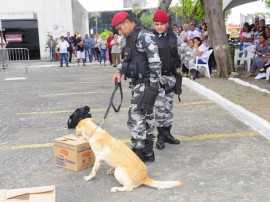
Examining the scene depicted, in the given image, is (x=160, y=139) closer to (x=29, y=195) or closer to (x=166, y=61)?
(x=166, y=61)

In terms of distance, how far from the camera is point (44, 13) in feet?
79.3

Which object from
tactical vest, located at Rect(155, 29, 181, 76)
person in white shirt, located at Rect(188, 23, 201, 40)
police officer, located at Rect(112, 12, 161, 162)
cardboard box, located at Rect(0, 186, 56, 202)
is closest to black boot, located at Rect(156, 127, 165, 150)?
police officer, located at Rect(112, 12, 161, 162)

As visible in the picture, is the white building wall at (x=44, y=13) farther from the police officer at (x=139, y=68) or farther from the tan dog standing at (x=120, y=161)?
the tan dog standing at (x=120, y=161)

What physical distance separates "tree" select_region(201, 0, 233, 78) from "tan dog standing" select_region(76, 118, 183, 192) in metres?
7.48

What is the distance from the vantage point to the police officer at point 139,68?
12.4ft

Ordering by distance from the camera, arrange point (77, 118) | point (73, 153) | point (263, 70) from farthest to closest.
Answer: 1. point (263, 70)
2. point (77, 118)
3. point (73, 153)

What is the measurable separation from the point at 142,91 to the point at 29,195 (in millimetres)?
1828

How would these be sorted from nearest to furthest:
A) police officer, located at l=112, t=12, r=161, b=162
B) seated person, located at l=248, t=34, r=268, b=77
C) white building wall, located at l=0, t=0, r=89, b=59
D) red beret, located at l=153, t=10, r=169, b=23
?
police officer, located at l=112, t=12, r=161, b=162 → red beret, located at l=153, t=10, r=169, b=23 → seated person, located at l=248, t=34, r=268, b=77 → white building wall, located at l=0, t=0, r=89, b=59

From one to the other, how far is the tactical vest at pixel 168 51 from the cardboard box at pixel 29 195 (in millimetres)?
2440

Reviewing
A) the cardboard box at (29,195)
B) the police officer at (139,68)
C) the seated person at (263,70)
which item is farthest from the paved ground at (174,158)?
the seated person at (263,70)

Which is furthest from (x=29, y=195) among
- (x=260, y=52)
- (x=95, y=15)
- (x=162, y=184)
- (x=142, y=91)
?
→ (x=95, y=15)

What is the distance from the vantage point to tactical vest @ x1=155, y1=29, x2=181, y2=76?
4445 mm

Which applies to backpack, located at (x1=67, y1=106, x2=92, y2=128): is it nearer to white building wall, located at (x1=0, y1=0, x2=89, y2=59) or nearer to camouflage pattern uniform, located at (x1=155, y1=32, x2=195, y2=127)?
camouflage pattern uniform, located at (x1=155, y1=32, x2=195, y2=127)

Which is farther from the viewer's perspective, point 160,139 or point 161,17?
point 160,139
